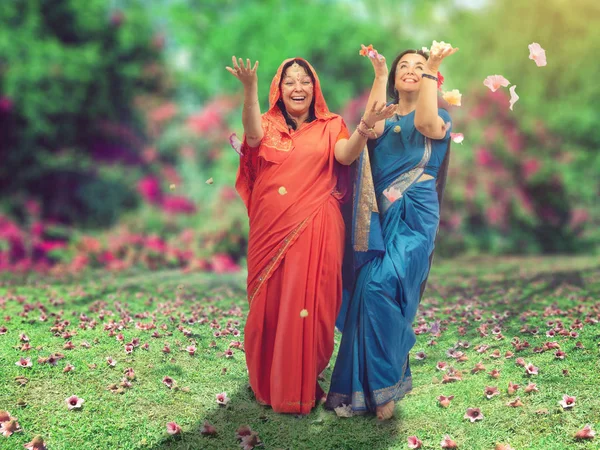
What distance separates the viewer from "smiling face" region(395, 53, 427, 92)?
3.85 m

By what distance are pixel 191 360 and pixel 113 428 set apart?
0.96m

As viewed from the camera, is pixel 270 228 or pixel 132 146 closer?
pixel 270 228

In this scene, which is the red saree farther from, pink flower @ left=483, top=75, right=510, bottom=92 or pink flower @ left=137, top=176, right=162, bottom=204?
pink flower @ left=137, top=176, right=162, bottom=204

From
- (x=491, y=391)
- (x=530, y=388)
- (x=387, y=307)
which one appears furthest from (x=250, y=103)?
(x=530, y=388)

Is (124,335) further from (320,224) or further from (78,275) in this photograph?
(78,275)

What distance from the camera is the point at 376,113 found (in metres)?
3.54

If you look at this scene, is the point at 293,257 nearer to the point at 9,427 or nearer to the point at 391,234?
the point at 391,234

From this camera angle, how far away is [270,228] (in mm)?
3826

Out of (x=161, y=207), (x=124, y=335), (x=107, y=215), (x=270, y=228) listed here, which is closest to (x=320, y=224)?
(x=270, y=228)

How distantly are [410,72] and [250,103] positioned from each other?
95 cm

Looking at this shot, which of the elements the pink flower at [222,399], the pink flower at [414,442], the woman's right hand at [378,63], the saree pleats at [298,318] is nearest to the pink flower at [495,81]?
the woman's right hand at [378,63]

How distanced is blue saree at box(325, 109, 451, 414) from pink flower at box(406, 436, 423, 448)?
29cm

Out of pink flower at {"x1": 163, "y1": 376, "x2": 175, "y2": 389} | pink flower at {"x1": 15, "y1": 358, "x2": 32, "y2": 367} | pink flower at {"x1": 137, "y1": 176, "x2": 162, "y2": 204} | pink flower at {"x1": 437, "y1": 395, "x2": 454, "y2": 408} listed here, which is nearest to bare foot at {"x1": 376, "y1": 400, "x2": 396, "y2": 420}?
pink flower at {"x1": 437, "y1": 395, "x2": 454, "y2": 408}

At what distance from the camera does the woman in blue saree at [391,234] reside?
3684mm
